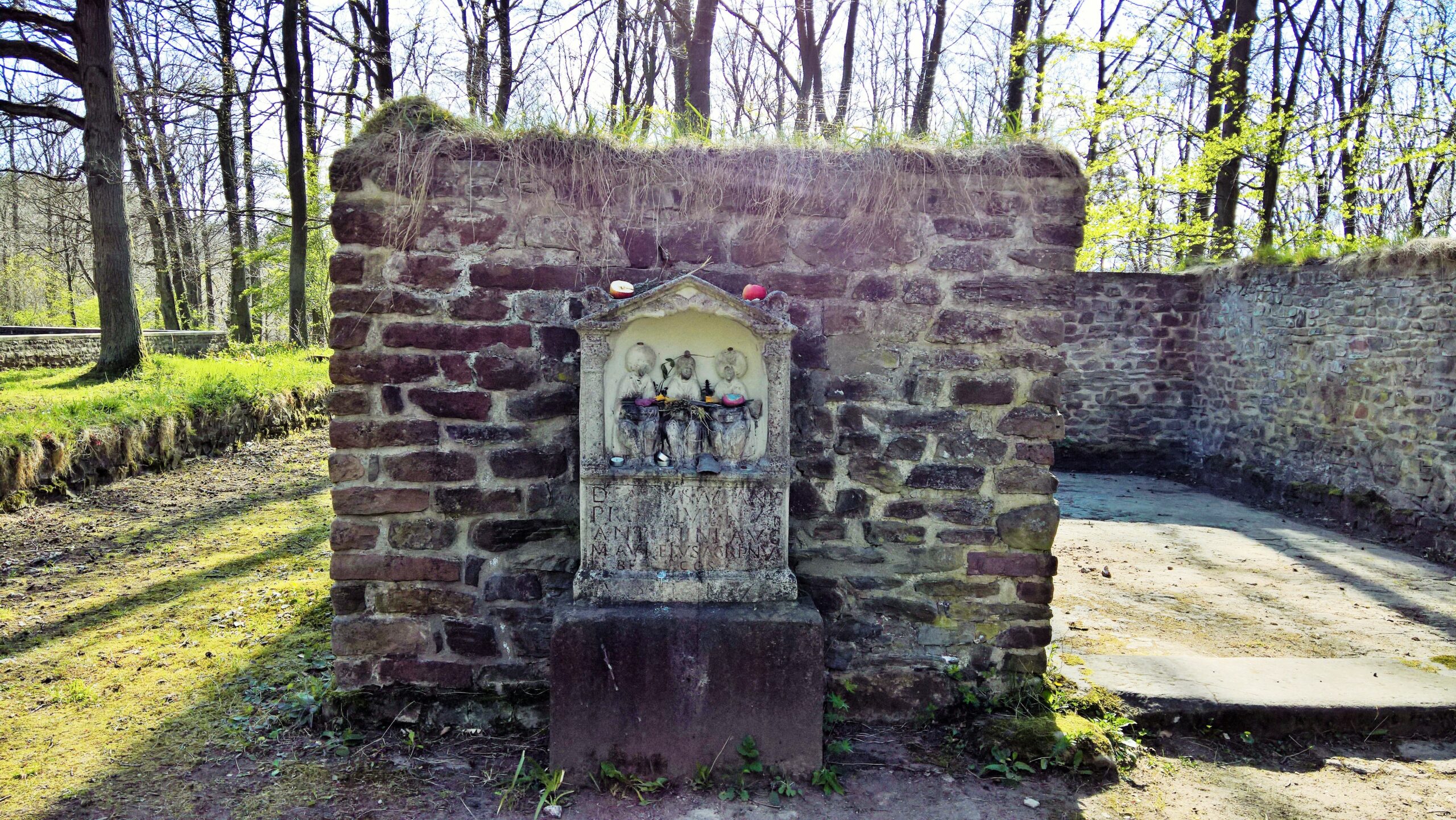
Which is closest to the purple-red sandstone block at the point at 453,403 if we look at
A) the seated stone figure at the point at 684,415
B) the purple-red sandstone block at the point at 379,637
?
the seated stone figure at the point at 684,415

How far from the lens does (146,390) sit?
843 cm

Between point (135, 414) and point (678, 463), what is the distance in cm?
686

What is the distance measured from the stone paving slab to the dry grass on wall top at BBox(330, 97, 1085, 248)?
7.43 ft

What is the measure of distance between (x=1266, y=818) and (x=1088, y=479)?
23.6 ft

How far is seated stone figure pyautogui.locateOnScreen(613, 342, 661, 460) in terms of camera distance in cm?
304

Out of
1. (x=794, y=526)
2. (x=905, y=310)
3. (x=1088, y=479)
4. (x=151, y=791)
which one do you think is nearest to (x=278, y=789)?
(x=151, y=791)

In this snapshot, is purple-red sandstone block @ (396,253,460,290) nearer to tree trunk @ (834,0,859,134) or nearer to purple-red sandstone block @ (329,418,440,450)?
purple-red sandstone block @ (329,418,440,450)

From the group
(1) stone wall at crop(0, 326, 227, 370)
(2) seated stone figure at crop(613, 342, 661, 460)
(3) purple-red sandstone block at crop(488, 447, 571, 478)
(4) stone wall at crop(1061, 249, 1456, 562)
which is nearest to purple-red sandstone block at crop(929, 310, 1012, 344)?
(2) seated stone figure at crop(613, 342, 661, 460)

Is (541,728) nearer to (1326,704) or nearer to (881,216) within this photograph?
(881,216)

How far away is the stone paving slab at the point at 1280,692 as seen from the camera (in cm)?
341

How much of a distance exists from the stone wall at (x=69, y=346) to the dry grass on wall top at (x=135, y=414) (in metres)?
0.25

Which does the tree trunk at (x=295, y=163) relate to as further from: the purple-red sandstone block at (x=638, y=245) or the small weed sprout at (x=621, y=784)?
the small weed sprout at (x=621, y=784)

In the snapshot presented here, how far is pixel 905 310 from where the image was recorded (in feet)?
11.0

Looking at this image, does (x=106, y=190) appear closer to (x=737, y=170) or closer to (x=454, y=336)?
(x=454, y=336)
